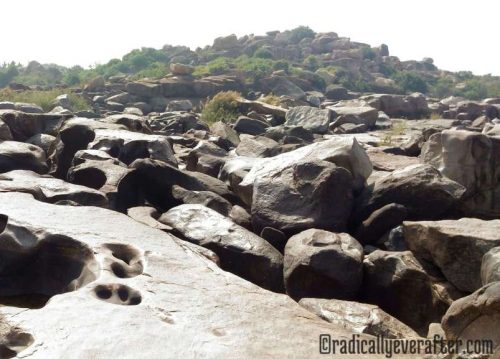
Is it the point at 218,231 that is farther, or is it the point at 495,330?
the point at 218,231

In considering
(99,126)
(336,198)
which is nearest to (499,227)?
(336,198)

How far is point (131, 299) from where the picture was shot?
3.28 metres

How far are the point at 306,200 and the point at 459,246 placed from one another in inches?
62.0

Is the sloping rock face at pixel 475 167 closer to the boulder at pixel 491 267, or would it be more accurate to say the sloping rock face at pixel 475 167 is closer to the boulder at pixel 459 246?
the boulder at pixel 459 246

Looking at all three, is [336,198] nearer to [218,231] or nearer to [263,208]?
[263,208]

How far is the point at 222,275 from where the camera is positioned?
376cm

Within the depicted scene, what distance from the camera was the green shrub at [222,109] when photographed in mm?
17750

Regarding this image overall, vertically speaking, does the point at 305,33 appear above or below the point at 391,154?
above

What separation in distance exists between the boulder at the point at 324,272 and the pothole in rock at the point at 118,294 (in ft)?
4.61

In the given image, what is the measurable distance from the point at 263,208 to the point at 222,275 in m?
1.82

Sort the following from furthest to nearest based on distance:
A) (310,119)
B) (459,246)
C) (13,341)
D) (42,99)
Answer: (42,99), (310,119), (459,246), (13,341)

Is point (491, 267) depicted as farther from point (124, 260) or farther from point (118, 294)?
point (124, 260)

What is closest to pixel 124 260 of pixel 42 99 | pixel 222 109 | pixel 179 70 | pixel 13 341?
pixel 13 341

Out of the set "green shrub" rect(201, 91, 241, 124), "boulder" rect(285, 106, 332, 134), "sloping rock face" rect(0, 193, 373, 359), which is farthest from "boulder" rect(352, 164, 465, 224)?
"green shrub" rect(201, 91, 241, 124)
